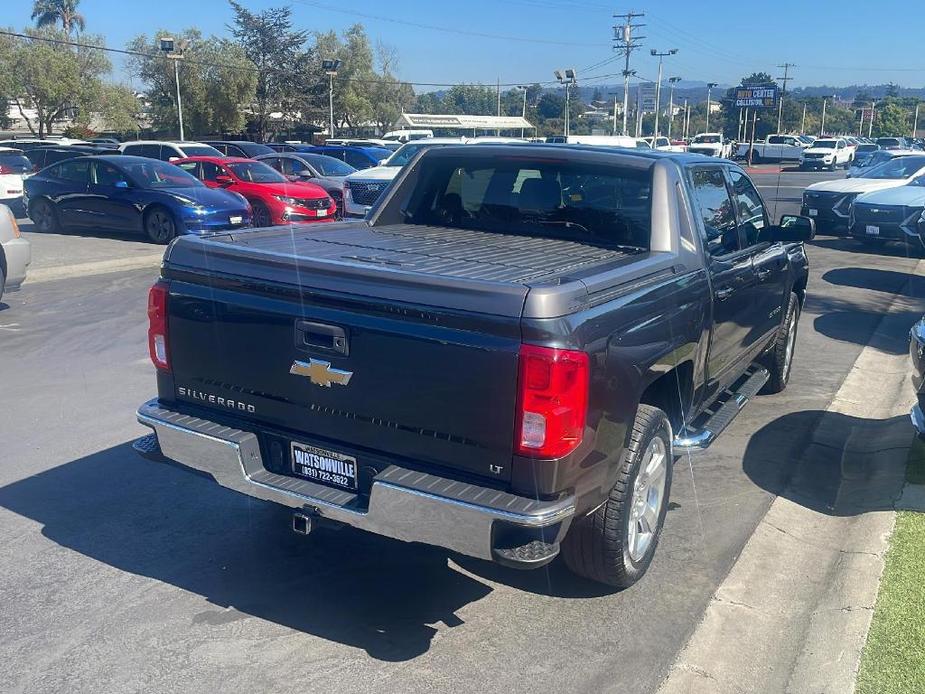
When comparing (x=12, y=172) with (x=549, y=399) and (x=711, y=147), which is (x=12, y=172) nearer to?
(x=549, y=399)

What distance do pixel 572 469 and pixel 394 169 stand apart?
17.5m

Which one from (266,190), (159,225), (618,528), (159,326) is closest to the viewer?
(618,528)

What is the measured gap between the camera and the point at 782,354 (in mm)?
7629

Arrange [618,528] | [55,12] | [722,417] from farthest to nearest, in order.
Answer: [55,12], [722,417], [618,528]

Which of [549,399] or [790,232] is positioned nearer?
[549,399]

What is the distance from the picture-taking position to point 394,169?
20.4 m

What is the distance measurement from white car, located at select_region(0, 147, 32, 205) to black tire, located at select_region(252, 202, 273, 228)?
15.9 ft

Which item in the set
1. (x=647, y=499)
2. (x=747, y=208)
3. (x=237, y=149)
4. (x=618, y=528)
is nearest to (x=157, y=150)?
(x=237, y=149)

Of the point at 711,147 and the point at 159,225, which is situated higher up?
the point at 711,147

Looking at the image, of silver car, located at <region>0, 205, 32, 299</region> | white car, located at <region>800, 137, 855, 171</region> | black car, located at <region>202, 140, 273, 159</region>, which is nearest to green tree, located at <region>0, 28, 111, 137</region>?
black car, located at <region>202, 140, 273, 159</region>

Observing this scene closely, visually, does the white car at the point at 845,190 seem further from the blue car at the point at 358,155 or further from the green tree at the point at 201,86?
the green tree at the point at 201,86

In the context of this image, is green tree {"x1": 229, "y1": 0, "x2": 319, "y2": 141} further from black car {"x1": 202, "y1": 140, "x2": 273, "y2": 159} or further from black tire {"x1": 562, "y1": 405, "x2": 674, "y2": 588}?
black tire {"x1": 562, "y1": 405, "x2": 674, "y2": 588}

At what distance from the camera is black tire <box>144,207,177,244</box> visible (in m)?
16.3

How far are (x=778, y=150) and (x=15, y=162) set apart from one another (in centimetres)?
5229
